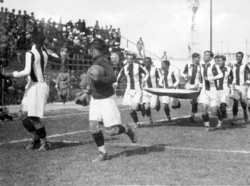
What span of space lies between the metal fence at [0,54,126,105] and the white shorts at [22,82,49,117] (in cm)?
686

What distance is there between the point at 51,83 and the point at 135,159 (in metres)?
15.4

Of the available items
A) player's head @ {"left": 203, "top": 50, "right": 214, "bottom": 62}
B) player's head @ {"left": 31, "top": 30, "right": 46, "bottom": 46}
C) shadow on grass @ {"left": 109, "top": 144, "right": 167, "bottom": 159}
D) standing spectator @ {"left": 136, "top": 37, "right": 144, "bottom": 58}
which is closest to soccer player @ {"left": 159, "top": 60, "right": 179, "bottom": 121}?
player's head @ {"left": 203, "top": 50, "right": 214, "bottom": 62}

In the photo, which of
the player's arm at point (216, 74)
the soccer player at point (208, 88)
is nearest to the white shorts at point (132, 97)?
the soccer player at point (208, 88)

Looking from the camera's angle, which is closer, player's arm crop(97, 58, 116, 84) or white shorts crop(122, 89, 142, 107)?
player's arm crop(97, 58, 116, 84)

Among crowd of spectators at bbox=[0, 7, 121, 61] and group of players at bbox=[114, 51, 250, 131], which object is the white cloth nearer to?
group of players at bbox=[114, 51, 250, 131]

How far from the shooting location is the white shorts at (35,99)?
8.85 m

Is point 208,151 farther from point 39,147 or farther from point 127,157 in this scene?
point 39,147

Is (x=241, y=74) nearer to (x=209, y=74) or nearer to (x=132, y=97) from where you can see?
(x=209, y=74)

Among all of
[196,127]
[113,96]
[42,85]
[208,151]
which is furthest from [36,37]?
[196,127]

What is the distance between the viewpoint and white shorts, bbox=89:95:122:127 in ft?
25.6

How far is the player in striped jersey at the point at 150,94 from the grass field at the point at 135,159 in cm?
257

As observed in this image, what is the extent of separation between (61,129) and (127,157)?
5160mm

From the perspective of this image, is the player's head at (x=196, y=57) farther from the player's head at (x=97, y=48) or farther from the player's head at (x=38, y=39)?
the player's head at (x=97, y=48)

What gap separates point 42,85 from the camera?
29.5ft
